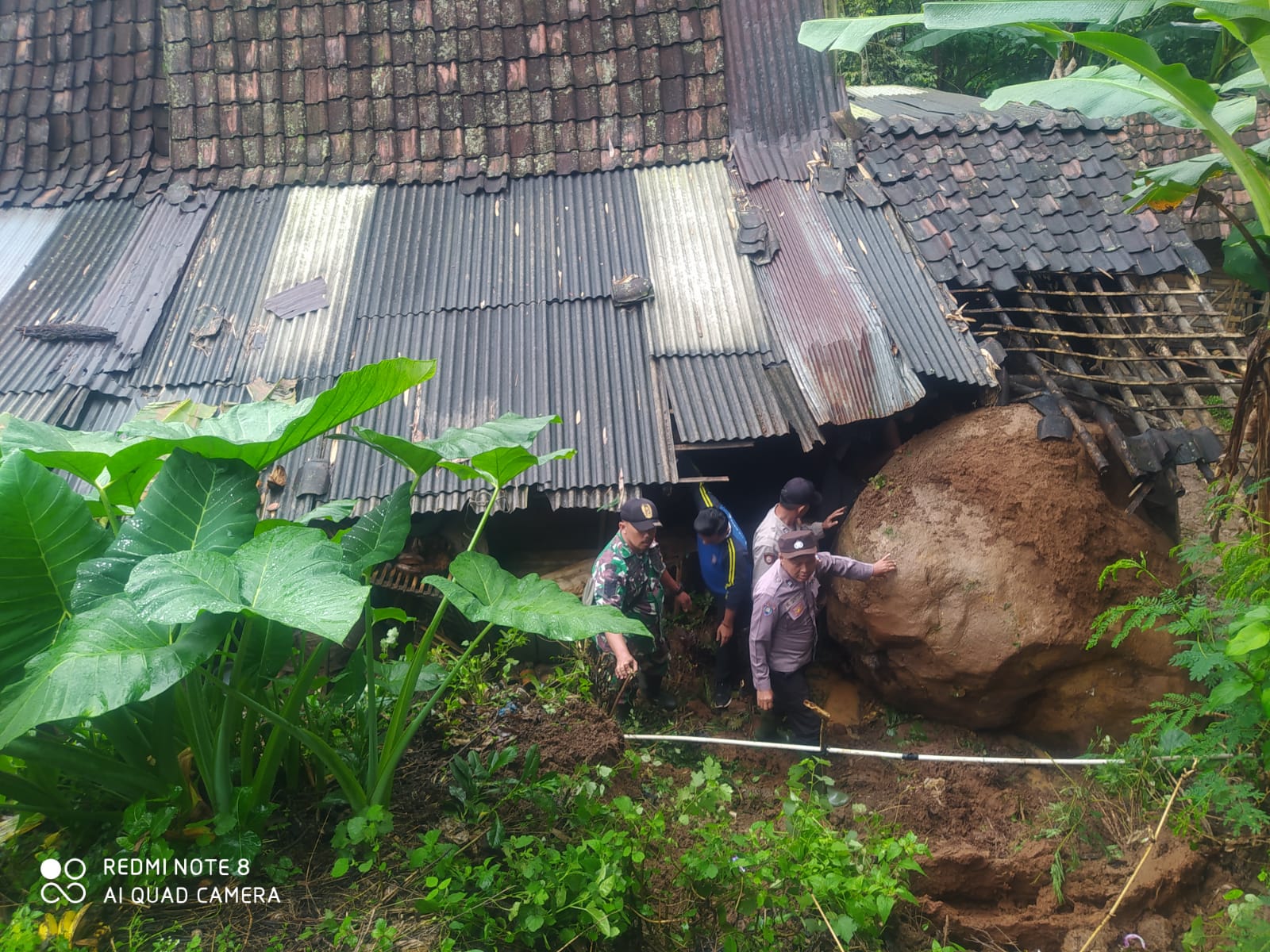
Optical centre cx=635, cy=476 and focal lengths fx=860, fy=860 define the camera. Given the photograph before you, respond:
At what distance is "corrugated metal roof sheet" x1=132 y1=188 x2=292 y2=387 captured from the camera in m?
5.71

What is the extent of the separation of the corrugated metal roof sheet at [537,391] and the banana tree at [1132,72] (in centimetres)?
223

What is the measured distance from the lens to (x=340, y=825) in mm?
2576

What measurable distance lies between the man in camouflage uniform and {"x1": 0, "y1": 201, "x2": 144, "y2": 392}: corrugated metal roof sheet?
386 centimetres

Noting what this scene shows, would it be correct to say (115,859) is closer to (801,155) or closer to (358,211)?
(358,211)

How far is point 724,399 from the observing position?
5.37m

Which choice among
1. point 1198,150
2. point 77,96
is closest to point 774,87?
point 77,96

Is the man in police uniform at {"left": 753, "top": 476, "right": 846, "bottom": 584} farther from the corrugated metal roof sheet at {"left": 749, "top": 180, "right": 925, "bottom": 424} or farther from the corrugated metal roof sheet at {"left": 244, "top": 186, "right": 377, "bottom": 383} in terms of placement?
the corrugated metal roof sheet at {"left": 244, "top": 186, "right": 377, "bottom": 383}

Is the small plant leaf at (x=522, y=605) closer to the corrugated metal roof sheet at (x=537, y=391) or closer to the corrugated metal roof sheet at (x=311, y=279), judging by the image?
the corrugated metal roof sheet at (x=537, y=391)

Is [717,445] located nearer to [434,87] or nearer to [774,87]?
[774,87]

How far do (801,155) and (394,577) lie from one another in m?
4.24

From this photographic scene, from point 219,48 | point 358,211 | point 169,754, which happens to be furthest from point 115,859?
point 219,48
